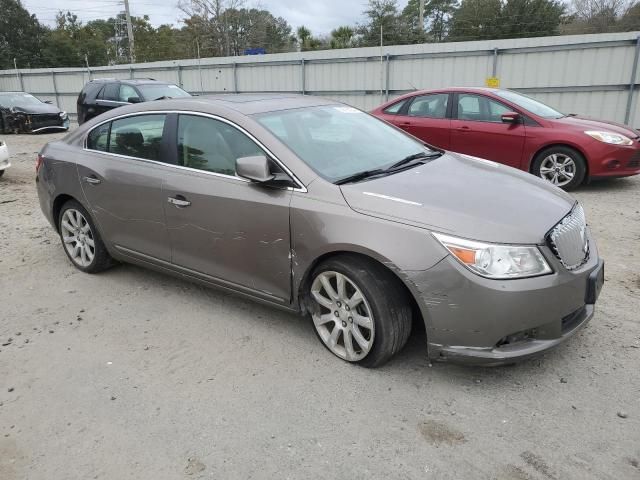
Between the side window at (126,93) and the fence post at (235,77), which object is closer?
the side window at (126,93)

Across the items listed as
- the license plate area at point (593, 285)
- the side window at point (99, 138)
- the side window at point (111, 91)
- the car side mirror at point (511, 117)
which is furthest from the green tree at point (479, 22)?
the license plate area at point (593, 285)

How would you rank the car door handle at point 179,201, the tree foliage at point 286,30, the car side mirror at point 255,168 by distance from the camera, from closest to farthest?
the car side mirror at point 255,168 → the car door handle at point 179,201 → the tree foliage at point 286,30

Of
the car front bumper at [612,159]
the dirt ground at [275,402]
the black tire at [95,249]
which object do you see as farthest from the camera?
the car front bumper at [612,159]

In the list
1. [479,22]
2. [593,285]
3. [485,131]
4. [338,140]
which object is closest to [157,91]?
[485,131]

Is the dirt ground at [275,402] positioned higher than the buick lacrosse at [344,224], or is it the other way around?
the buick lacrosse at [344,224]

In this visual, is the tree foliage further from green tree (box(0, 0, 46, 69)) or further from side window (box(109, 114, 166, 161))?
side window (box(109, 114, 166, 161))

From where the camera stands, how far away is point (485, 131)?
7.87m

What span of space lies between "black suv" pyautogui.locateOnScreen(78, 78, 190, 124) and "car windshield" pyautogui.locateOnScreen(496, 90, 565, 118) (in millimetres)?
7643

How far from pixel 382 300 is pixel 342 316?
1.17ft

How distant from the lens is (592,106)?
12805 millimetres

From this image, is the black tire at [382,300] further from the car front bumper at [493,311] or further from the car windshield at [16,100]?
the car windshield at [16,100]

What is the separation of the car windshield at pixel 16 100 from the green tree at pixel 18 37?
42.2m

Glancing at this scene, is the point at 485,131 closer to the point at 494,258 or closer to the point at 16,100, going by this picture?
the point at 494,258

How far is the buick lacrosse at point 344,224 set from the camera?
9.14 ft
